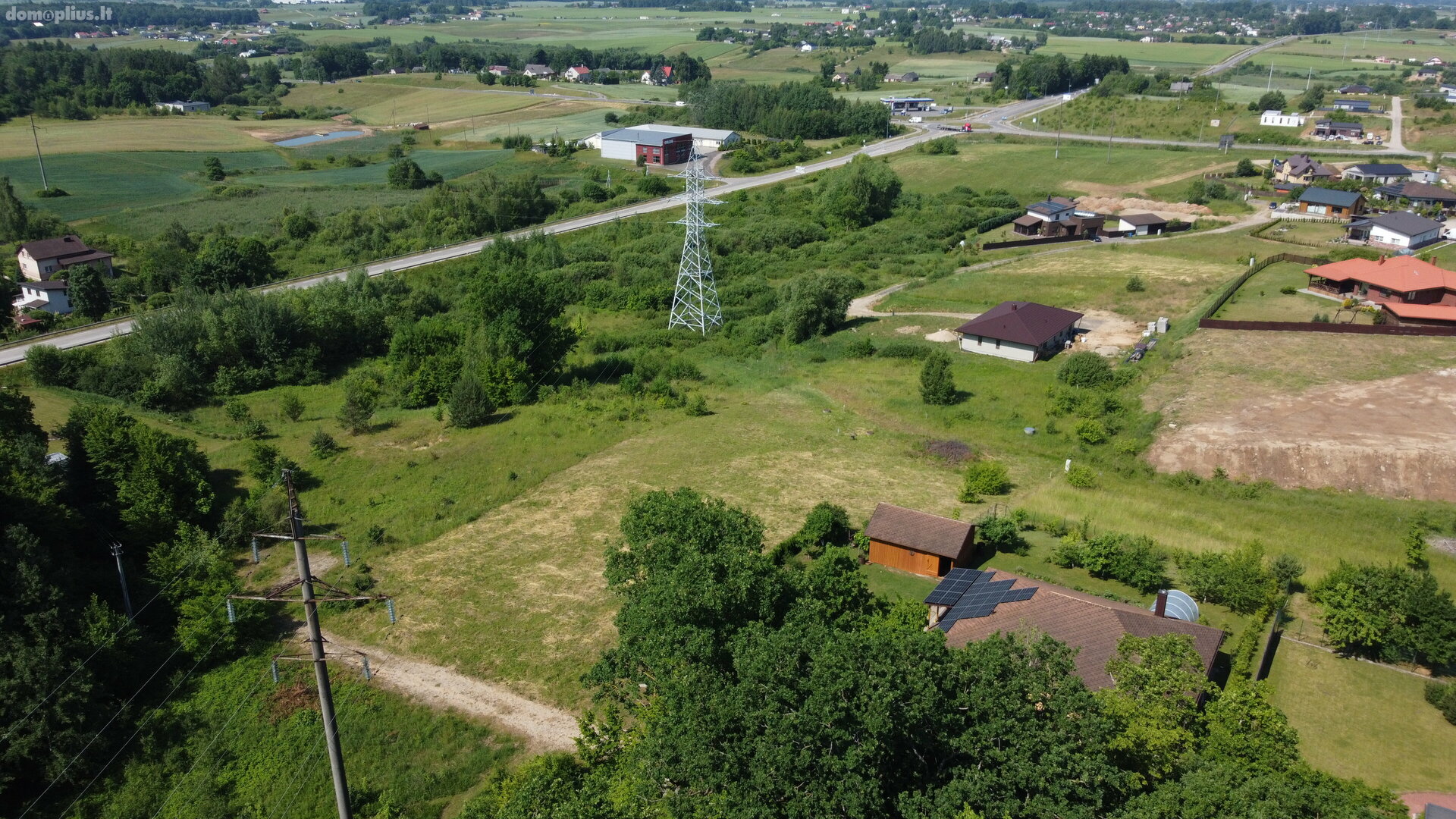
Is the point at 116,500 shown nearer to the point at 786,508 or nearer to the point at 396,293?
the point at 786,508

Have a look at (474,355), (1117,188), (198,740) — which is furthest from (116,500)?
(1117,188)

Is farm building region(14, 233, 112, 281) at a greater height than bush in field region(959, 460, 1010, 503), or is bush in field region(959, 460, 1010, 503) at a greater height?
farm building region(14, 233, 112, 281)

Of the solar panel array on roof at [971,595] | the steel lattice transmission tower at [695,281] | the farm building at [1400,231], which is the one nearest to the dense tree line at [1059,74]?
the farm building at [1400,231]

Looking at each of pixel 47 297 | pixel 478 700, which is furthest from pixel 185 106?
pixel 478 700

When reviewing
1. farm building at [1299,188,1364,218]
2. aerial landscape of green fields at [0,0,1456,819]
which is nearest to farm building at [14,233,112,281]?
aerial landscape of green fields at [0,0,1456,819]

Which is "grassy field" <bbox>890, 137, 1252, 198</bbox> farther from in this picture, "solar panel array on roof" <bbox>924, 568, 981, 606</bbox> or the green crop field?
the green crop field

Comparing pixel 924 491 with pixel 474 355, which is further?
pixel 474 355

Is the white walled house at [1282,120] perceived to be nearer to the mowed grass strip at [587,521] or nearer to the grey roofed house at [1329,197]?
the grey roofed house at [1329,197]
